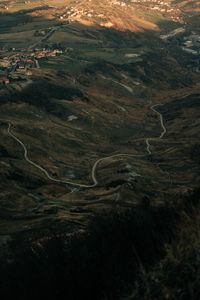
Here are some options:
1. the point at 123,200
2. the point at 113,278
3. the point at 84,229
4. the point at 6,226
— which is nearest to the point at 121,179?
→ the point at 123,200

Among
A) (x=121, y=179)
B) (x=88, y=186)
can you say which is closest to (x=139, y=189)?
(x=121, y=179)

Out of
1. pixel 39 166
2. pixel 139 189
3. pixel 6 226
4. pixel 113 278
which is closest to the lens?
pixel 113 278

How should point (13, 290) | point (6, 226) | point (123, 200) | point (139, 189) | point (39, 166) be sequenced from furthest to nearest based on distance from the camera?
point (39, 166) < point (139, 189) < point (123, 200) < point (6, 226) < point (13, 290)

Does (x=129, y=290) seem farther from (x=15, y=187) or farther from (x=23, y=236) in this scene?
(x=15, y=187)

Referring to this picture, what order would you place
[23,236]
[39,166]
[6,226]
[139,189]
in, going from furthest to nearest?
1. [39,166]
2. [139,189]
3. [6,226]
4. [23,236]

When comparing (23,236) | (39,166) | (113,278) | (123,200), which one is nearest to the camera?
(113,278)

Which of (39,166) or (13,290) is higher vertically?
(13,290)

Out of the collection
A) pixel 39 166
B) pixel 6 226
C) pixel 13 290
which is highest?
pixel 13 290

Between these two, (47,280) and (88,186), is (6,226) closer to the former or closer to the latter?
(47,280)

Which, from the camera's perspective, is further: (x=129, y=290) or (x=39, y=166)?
(x=39, y=166)
